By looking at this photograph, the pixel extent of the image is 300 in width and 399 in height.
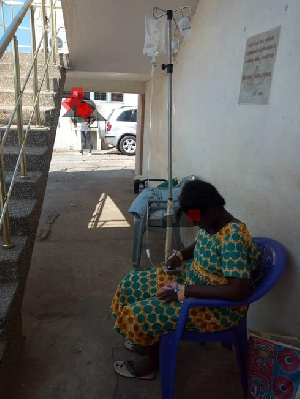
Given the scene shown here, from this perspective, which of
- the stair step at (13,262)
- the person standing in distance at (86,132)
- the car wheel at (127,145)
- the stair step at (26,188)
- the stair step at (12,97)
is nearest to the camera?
the stair step at (13,262)

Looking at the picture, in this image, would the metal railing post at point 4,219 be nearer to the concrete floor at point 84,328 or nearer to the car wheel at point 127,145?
the concrete floor at point 84,328

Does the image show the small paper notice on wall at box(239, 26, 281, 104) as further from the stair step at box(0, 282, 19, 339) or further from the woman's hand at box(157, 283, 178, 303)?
the stair step at box(0, 282, 19, 339)

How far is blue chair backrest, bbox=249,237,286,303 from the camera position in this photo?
161 centimetres

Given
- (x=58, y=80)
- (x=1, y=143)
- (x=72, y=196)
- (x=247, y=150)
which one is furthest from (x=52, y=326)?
(x=72, y=196)

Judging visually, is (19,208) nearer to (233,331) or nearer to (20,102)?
(20,102)

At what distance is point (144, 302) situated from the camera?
5.93 ft

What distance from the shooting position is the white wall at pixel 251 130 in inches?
68.2

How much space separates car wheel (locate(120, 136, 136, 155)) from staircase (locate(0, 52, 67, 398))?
29.8 feet

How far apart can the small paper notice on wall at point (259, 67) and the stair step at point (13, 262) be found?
Answer: 164 centimetres

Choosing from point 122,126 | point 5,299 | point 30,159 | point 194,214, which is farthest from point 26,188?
point 122,126

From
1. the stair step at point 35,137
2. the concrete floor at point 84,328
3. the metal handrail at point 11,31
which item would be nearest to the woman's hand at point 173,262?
the concrete floor at point 84,328

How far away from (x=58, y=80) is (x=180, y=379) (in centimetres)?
299

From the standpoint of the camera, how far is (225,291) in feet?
5.17

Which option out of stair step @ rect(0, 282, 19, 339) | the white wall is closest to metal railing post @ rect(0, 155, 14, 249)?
stair step @ rect(0, 282, 19, 339)
